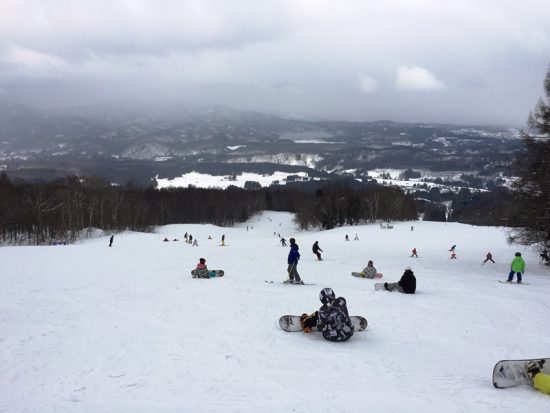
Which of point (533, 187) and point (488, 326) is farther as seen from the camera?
point (533, 187)

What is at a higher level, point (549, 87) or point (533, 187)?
point (549, 87)

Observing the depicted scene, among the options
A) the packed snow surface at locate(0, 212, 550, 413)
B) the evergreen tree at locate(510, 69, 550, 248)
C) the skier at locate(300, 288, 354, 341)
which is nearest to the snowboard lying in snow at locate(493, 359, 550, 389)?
the packed snow surface at locate(0, 212, 550, 413)

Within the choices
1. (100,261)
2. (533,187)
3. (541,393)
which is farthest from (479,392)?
(100,261)

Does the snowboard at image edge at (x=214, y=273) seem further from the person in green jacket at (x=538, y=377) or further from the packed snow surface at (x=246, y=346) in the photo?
the person in green jacket at (x=538, y=377)

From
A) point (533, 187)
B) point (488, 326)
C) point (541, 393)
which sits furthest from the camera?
point (533, 187)

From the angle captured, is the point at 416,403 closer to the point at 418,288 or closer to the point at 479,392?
the point at 479,392

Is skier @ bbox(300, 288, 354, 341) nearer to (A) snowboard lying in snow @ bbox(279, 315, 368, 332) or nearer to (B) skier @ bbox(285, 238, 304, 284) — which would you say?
(A) snowboard lying in snow @ bbox(279, 315, 368, 332)

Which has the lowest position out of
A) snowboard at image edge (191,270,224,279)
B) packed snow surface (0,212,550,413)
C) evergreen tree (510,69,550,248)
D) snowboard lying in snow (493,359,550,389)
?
snowboard at image edge (191,270,224,279)
